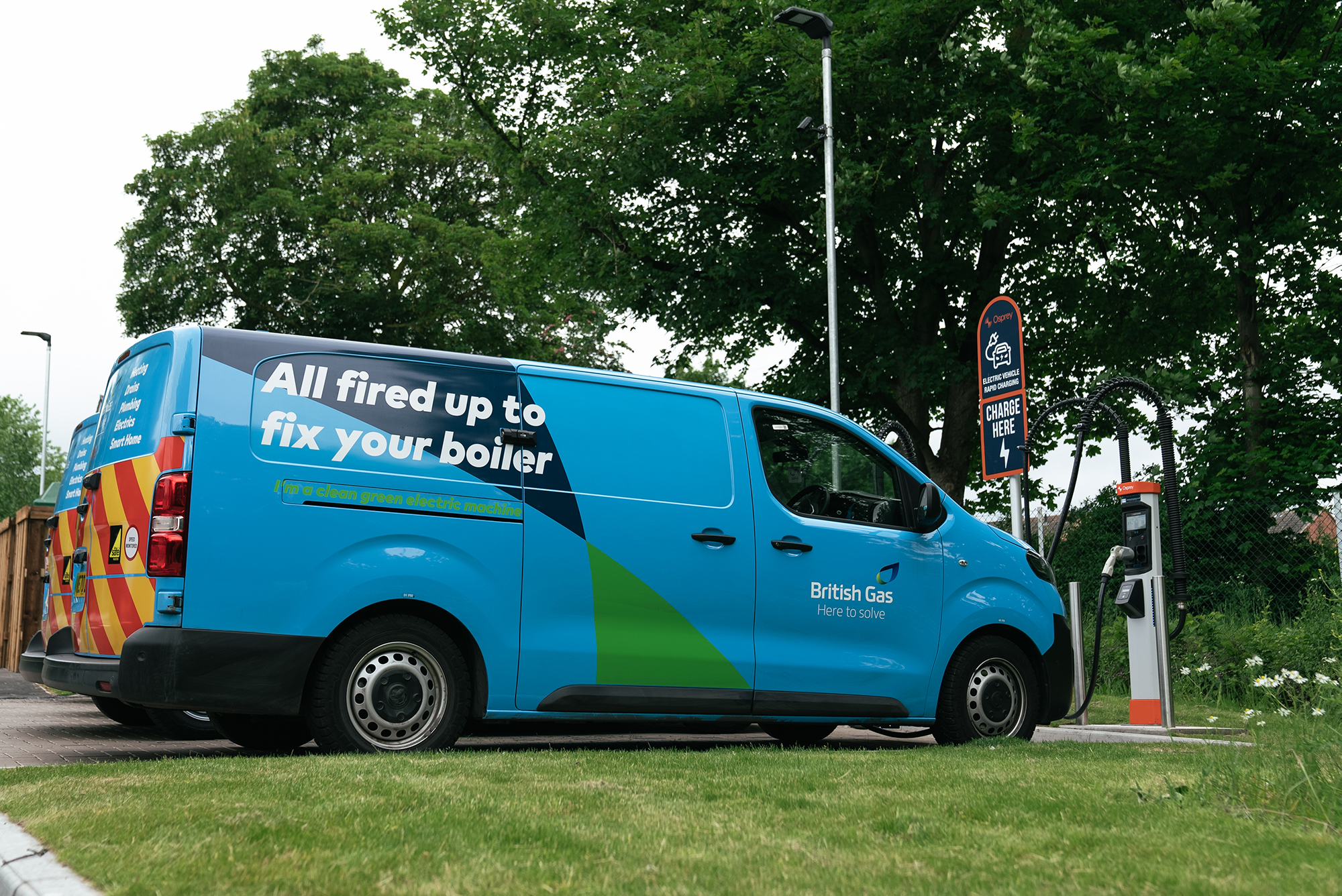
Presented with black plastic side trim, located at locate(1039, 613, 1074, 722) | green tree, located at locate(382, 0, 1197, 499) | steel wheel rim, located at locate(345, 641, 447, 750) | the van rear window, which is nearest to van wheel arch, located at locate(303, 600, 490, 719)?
steel wheel rim, located at locate(345, 641, 447, 750)

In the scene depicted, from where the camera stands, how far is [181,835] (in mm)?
3773

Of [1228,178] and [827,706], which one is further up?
[1228,178]

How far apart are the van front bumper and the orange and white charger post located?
608 cm

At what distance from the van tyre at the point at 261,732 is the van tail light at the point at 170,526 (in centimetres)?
142

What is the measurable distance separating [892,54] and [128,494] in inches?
568

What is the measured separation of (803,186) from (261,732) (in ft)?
49.8

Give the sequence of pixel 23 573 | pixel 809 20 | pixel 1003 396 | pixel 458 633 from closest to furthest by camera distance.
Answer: pixel 458 633 < pixel 1003 396 < pixel 23 573 < pixel 809 20

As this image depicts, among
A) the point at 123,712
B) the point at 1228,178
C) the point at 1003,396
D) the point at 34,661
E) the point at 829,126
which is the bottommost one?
the point at 123,712

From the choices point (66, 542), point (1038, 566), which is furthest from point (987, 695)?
point (66, 542)

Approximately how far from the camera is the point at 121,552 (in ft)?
19.8

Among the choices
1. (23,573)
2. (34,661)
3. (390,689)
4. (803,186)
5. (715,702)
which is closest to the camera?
(390,689)

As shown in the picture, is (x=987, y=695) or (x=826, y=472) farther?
(x=987, y=695)

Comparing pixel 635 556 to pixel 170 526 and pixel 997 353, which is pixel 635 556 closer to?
pixel 170 526

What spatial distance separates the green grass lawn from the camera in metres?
3.28
